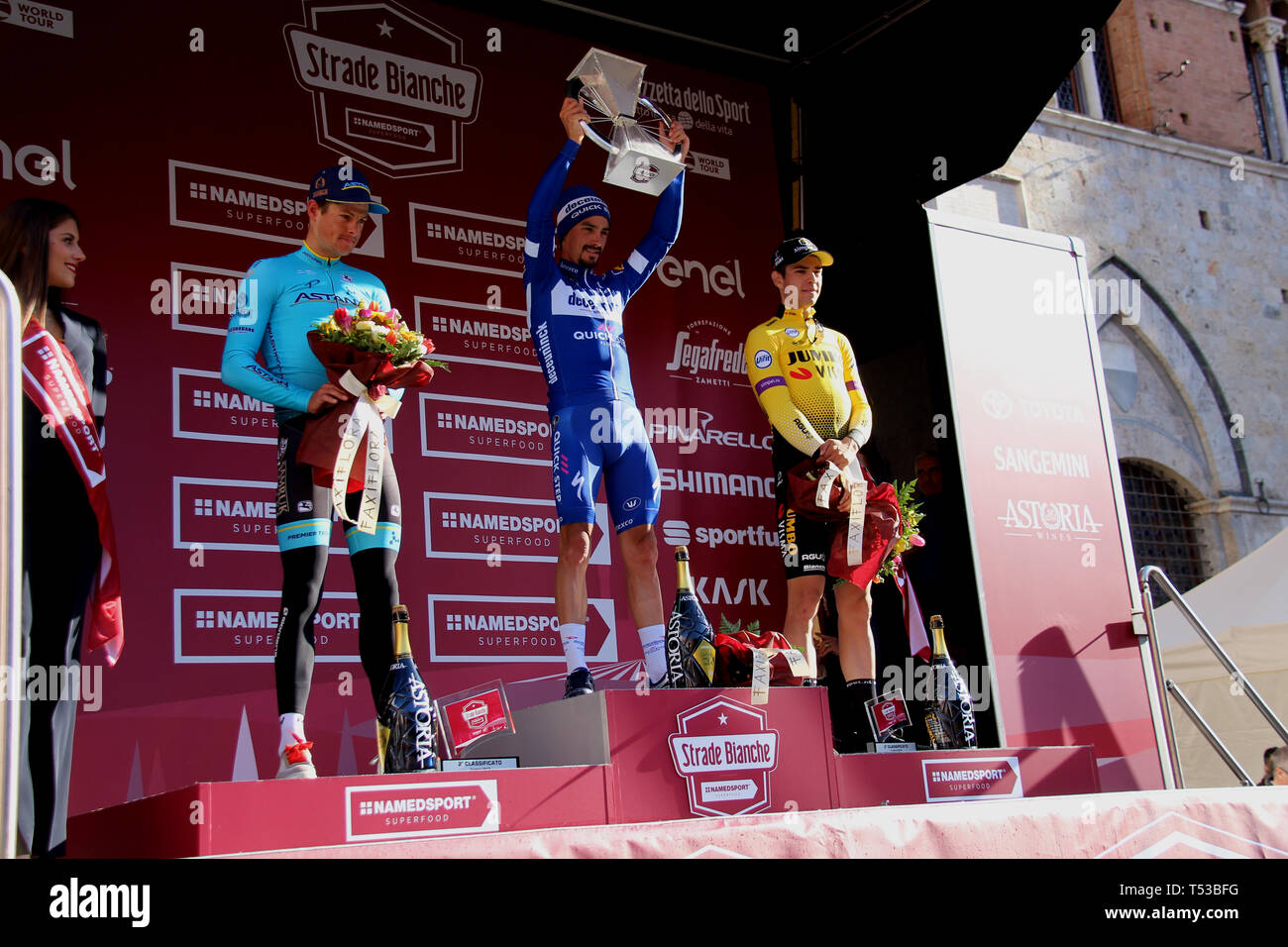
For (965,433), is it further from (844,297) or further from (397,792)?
(397,792)

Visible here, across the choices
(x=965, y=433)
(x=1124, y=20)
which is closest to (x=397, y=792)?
(x=965, y=433)

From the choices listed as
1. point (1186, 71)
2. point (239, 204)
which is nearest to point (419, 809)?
point (239, 204)

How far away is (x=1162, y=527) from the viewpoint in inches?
566

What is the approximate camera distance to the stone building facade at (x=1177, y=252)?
14297 millimetres

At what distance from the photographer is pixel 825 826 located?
9.32 ft

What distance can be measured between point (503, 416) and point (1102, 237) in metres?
11.1

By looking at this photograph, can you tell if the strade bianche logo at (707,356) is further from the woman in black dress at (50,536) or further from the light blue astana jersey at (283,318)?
the woman in black dress at (50,536)

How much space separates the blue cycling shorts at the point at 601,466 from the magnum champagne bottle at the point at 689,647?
40cm

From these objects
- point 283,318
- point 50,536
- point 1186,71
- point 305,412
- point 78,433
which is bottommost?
point 50,536

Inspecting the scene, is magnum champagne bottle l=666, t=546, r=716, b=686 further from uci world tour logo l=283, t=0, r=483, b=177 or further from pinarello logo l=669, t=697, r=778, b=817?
uci world tour logo l=283, t=0, r=483, b=177

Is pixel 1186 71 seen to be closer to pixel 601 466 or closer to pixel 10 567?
pixel 601 466

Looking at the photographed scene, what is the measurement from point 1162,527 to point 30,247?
13.3m

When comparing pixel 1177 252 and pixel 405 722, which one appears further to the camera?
pixel 1177 252

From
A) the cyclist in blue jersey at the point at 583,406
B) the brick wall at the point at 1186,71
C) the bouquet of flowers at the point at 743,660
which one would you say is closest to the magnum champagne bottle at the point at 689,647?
the bouquet of flowers at the point at 743,660
